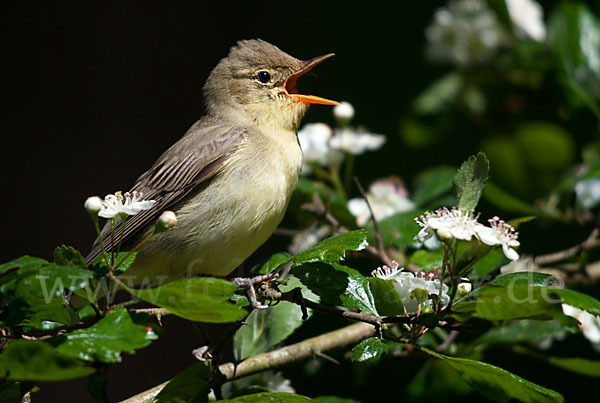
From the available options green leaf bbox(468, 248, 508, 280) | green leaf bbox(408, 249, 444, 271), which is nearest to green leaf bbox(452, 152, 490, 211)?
green leaf bbox(408, 249, 444, 271)

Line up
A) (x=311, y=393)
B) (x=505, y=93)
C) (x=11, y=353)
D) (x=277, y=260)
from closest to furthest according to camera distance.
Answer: (x=11, y=353) → (x=277, y=260) → (x=311, y=393) → (x=505, y=93)

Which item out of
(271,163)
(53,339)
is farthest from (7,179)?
(53,339)

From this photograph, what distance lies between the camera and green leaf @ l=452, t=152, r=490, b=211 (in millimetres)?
1643

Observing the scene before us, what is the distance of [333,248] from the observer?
1.78 m

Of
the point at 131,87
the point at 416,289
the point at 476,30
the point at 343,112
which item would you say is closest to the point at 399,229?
the point at 343,112

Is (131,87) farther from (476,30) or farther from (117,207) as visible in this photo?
(117,207)

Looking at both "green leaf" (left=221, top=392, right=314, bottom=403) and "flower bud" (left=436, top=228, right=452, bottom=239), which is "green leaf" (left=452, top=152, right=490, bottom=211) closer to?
"flower bud" (left=436, top=228, right=452, bottom=239)

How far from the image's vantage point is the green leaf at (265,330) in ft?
7.77

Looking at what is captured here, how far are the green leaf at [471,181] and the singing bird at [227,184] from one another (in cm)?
113

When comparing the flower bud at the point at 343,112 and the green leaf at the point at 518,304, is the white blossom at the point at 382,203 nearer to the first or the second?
the flower bud at the point at 343,112

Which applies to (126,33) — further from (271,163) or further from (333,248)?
(333,248)

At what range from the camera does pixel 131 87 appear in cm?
620

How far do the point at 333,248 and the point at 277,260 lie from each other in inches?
16.2

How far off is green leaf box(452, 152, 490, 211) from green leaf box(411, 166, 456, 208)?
1.23 metres
